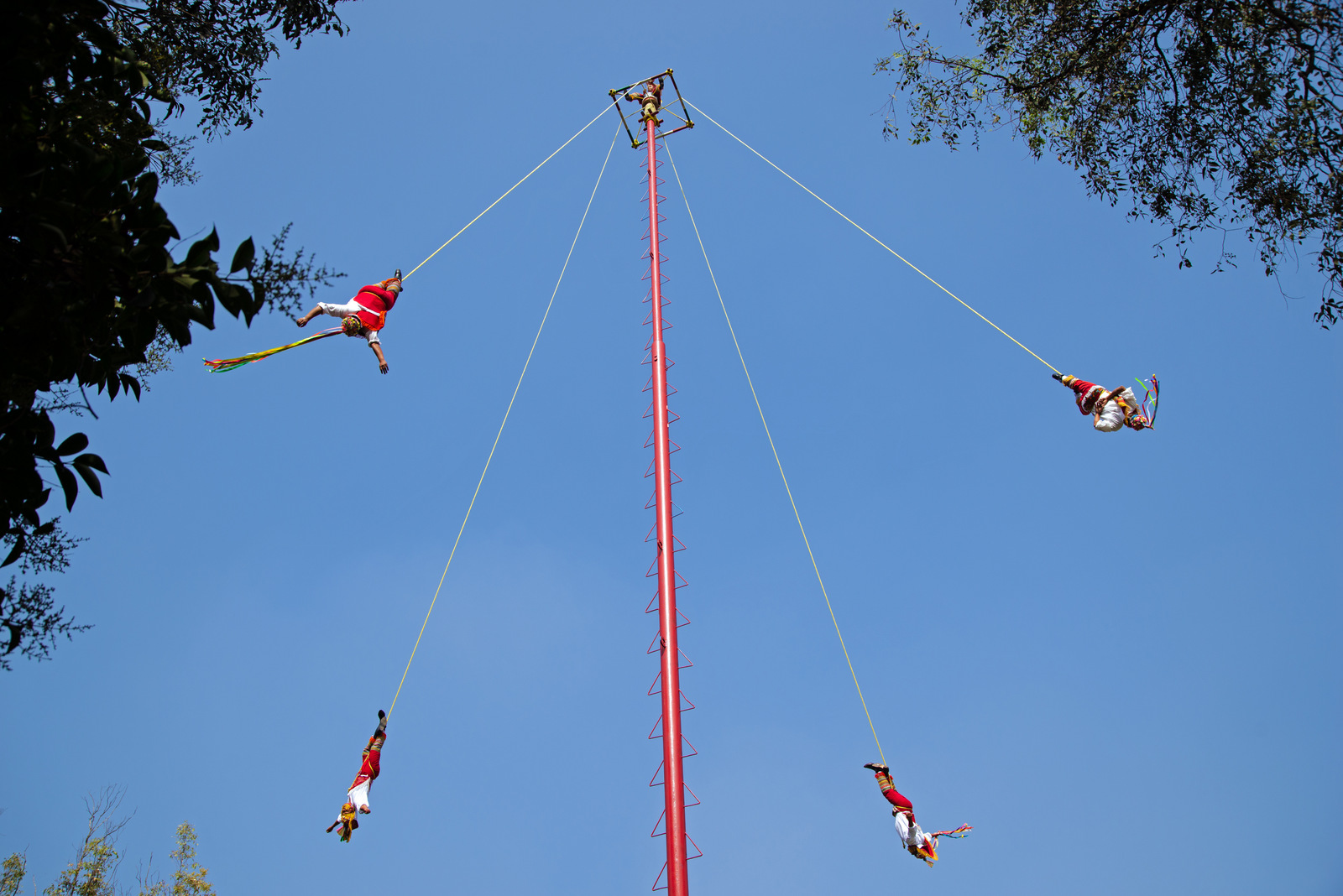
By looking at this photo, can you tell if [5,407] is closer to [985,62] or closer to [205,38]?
[205,38]

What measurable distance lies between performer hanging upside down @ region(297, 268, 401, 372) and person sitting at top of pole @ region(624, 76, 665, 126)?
17.9ft

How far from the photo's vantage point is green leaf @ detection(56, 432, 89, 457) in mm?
4434

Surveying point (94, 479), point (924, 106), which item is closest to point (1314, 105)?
point (924, 106)

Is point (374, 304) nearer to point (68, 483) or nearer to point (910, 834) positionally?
point (68, 483)

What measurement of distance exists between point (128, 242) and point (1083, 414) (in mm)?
7965

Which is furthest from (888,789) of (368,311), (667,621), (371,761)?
(368,311)

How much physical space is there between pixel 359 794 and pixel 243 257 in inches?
226

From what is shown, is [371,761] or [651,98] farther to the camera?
[651,98]

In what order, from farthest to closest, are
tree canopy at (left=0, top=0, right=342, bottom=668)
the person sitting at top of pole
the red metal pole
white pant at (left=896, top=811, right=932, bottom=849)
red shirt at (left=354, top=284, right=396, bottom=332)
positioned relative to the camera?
the person sitting at top of pole, white pant at (left=896, top=811, right=932, bottom=849), red shirt at (left=354, top=284, right=396, bottom=332), the red metal pole, tree canopy at (left=0, top=0, right=342, bottom=668)

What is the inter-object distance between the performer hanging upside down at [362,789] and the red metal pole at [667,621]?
2864 millimetres

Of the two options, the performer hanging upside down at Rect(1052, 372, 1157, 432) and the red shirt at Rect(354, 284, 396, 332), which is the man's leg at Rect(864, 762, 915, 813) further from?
the red shirt at Rect(354, 284, 396, 332)

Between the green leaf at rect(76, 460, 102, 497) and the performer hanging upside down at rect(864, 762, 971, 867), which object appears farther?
the performer hanging upside down at rect(864, 762, 971, 867)

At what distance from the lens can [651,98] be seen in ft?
41.2

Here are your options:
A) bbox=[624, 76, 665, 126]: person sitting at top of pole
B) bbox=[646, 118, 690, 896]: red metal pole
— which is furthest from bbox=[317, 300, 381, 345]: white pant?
bbox=[624, 76, 665, 126]: person sitting at top of pole
